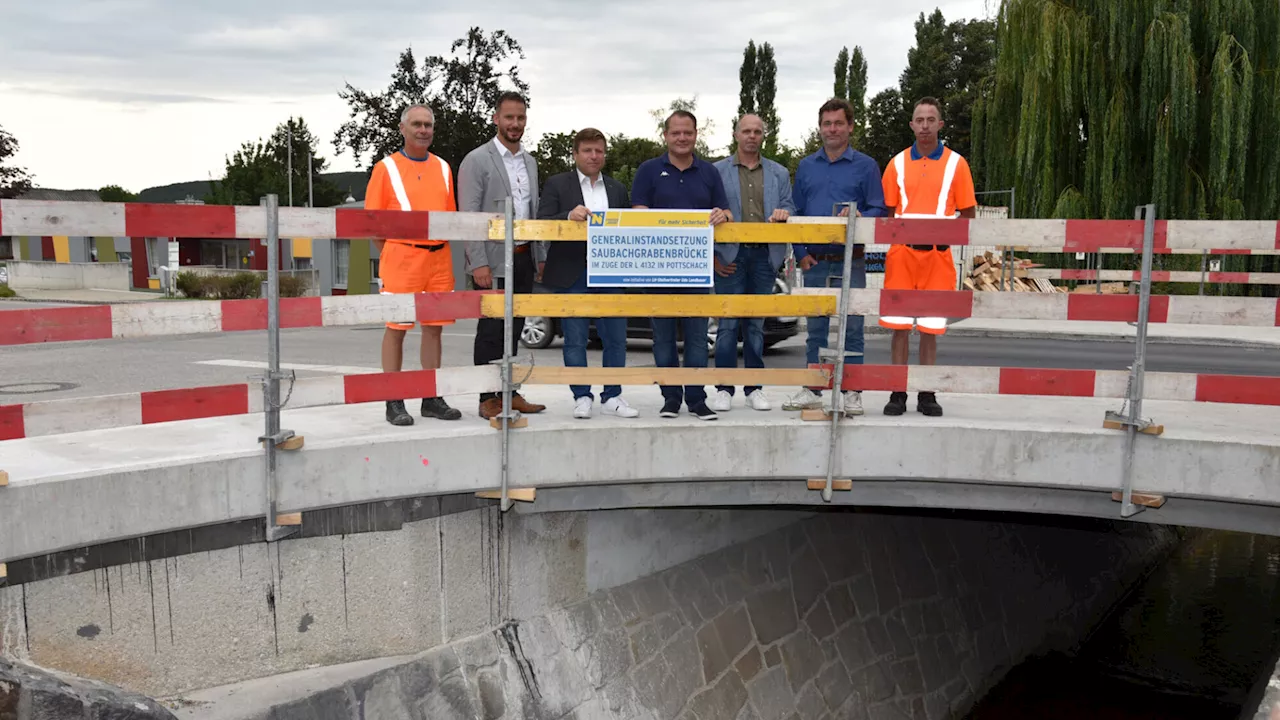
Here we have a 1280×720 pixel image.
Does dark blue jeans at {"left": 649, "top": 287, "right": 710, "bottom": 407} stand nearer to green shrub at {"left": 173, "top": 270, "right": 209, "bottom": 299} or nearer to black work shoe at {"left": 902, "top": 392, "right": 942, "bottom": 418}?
black work shoe at {"left": 902, "top": 392, "right": 942, "bottom": 418}

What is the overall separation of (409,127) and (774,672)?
3.79 meters

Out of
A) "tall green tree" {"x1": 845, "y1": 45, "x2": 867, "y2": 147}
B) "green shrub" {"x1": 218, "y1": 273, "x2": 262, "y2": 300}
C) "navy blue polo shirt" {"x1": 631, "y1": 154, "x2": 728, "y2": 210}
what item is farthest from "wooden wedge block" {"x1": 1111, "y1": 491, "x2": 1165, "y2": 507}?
"tall green tree" {"x1": 845, "y1": 45, "x2": 867, "y2": 147}

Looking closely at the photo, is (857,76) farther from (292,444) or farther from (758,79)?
(292,444)

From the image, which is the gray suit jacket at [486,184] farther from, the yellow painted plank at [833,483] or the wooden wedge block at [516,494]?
the yellow painted plank at [833,483]

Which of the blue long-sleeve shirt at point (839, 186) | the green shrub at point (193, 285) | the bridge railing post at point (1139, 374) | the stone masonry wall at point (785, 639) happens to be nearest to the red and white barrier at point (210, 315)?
the stone masonry wall at point (785, 639)

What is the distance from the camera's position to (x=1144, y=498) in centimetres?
515

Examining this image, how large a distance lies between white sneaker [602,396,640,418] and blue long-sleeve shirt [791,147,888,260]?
1502 mm

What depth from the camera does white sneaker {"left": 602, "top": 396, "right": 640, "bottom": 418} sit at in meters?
5.73

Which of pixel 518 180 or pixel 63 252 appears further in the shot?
pixel 63 252

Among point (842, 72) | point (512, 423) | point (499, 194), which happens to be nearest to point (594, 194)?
point (499, 194)

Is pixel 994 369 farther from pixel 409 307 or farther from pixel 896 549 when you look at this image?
pixel 896 549

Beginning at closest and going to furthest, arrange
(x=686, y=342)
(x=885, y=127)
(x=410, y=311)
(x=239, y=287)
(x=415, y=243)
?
(x=410, y=311)
(x=415, y=243)
(x=686, y=342)
(x=239, y=287)
(x=885, y=127)

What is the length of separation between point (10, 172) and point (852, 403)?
46.8m

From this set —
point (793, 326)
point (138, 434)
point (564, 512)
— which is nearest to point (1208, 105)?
point (793, 326)
